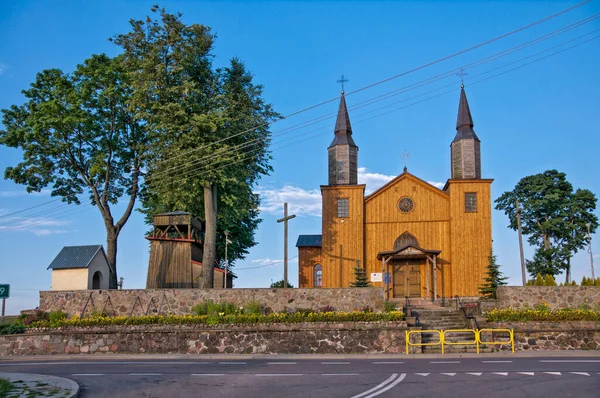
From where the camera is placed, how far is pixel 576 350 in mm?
22375

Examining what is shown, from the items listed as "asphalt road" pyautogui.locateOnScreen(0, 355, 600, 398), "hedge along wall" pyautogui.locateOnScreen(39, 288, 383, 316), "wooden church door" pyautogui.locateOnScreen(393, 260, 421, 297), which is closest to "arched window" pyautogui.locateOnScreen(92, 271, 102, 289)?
"hedge along wall" pyautogui.locateOnScreen(39, 288, 383, 316)

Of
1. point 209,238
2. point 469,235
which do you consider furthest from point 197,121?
point 469,235

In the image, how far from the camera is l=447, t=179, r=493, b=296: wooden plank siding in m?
34.1

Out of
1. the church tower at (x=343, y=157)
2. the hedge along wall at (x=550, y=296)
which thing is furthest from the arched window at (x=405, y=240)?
the hedge along wall at (x=550, y=296)

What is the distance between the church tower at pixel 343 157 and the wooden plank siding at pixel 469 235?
598 cm

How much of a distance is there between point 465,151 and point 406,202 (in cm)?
474

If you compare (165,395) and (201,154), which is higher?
(201,154)

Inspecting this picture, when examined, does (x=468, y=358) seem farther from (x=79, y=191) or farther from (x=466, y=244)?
(x=79, y=191)

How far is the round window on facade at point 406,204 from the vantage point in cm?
3603

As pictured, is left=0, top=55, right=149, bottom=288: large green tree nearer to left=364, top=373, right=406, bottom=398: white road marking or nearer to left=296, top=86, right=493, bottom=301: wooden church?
left=296, top=86, right=493, bottom=301: wooden church

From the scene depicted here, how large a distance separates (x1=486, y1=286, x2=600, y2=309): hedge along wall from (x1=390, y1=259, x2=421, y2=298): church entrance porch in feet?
26.1

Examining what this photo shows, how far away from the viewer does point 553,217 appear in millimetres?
51594

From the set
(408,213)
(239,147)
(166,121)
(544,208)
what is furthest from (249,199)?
(544,208)

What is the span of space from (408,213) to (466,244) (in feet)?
12.7
